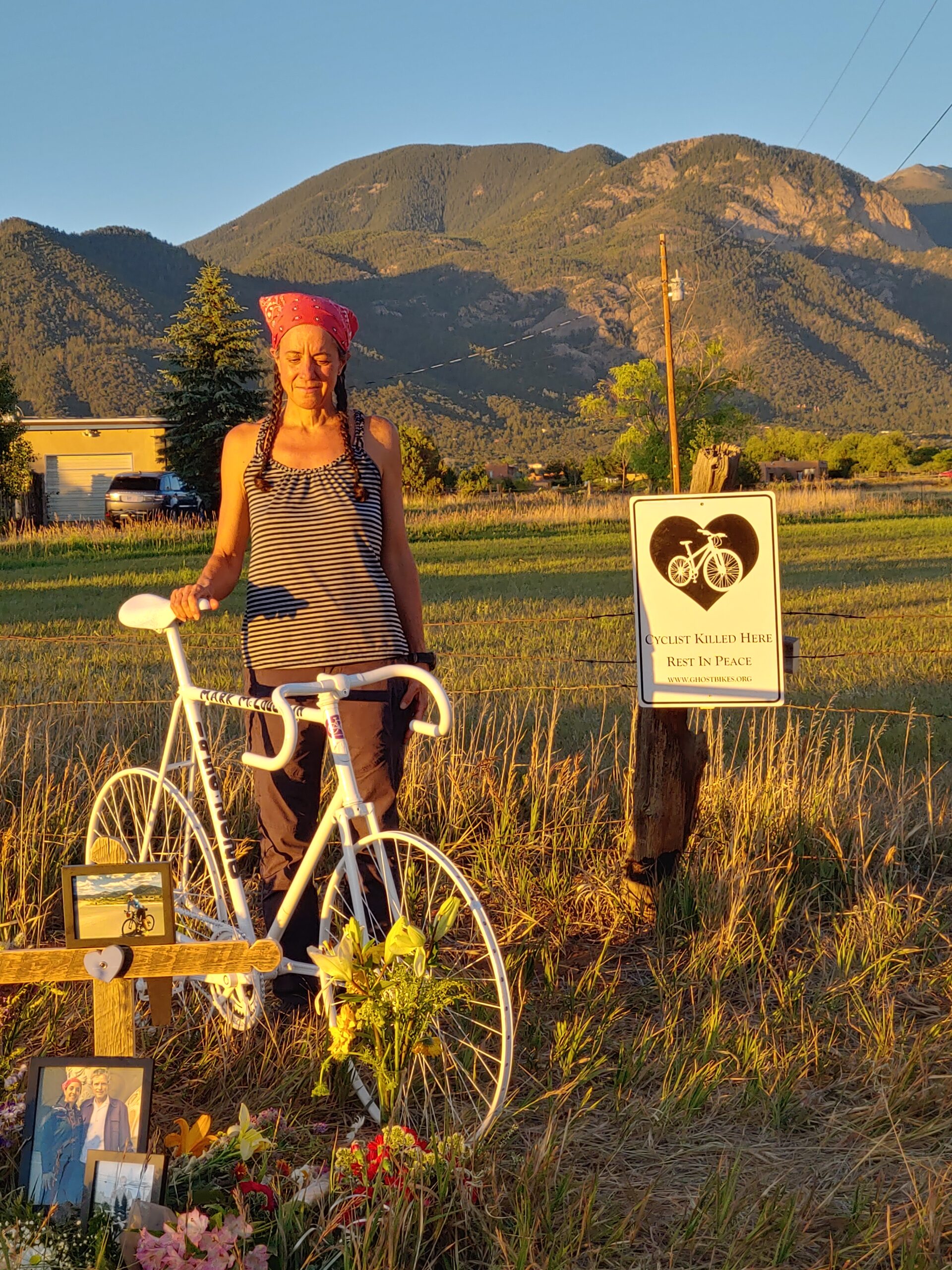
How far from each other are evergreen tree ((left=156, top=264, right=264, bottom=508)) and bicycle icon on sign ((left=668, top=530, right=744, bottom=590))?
119 ft

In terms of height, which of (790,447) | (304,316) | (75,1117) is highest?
(790,447)

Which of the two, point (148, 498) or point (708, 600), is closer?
point (708, 600)

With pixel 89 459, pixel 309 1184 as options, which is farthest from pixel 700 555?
pixel 89 459

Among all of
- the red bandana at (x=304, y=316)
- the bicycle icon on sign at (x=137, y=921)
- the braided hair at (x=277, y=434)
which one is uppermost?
the red bandana at (x=304, y=316)

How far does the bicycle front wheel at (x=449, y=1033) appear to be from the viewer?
2855 millimetres

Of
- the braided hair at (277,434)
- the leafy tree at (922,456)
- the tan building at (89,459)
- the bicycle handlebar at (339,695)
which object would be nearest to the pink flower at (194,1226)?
the bicycle handlebar at (339,695)

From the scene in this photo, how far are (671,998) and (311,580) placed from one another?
1.69m

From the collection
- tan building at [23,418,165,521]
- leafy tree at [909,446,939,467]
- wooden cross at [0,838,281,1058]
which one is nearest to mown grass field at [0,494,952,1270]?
wooden cross at [0,838,281,1058]

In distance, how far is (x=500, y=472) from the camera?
7544 centimetres

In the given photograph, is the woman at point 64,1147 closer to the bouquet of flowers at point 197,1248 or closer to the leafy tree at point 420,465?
the bouquet of flowers at point 197,1248

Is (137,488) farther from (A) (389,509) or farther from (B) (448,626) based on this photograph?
(A) (389,509)

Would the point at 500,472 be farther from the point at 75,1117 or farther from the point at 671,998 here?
the point at 75,1117

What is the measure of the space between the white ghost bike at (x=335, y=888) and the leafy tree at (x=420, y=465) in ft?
143

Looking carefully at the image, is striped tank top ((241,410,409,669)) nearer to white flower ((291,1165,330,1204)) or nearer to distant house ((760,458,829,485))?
white flower ((291,1165,330,1204))
